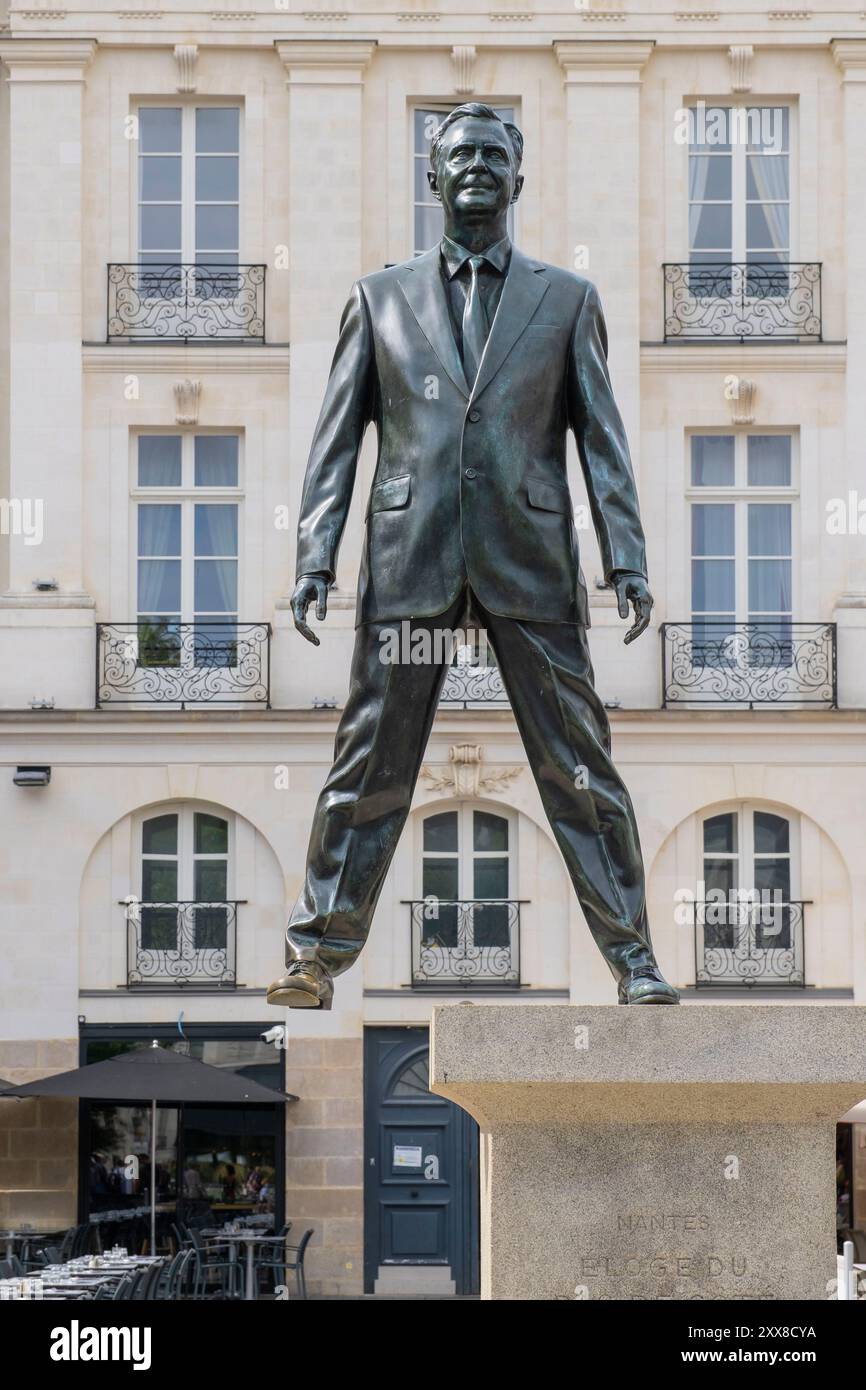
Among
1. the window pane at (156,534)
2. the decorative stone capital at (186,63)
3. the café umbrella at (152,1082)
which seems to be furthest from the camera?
the decorative stone capital at (186,63)

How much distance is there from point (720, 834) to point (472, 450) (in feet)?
66.0

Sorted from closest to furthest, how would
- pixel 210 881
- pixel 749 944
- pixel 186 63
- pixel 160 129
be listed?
pixel 749 944, pixel 210 881, pixel 186 63, pixel 160 129

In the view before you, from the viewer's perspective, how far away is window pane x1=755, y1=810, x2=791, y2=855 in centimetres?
2794

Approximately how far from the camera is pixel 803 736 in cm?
2769

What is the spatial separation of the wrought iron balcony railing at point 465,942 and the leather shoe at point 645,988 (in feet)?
64.3

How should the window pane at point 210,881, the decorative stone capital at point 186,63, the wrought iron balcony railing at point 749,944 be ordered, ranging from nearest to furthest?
the wrought iron balcony railing at point 749,944 < the window pane at point 210,881 < the decorative stone capital at point 186,63

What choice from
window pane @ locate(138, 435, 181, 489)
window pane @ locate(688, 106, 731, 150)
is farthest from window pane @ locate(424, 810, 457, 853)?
window pane @ locate(688, 106, 731, 150)

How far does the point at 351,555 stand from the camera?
1123 inches

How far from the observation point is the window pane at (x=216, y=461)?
1130 inches

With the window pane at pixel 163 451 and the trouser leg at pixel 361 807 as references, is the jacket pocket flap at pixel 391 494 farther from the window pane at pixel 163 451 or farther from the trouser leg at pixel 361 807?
the window pane at pixel 163 451

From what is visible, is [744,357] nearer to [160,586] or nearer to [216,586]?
[216,586]

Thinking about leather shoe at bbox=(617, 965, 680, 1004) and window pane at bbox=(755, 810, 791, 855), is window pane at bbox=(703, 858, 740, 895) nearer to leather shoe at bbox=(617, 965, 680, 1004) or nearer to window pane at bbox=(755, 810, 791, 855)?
window pane at bbox=(755, 810, 791, 855)

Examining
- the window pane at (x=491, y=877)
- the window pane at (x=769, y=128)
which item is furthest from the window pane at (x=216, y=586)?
the window pane at (x=769, y=128)

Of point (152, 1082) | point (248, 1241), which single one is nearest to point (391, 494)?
point (152, 1082)
